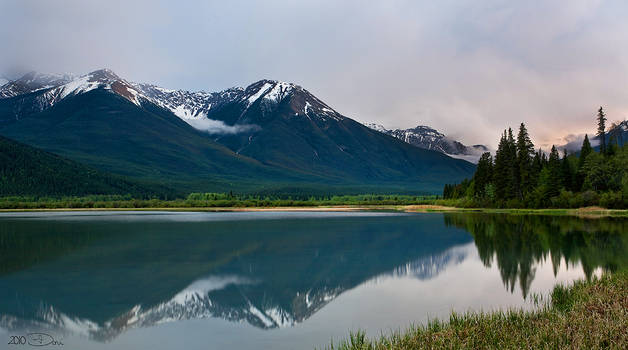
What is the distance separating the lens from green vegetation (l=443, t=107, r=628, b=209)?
88.2m

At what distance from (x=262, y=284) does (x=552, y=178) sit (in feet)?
269

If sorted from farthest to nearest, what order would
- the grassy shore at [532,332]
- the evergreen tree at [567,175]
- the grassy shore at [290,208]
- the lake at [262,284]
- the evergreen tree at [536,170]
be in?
the evergreen tree at [536,170] < the evergreen tree at [567,175] < the grassy shore at [290,208] < the lake at [262,284] < the grassy shore at [532,332]

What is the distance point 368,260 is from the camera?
33.7 m

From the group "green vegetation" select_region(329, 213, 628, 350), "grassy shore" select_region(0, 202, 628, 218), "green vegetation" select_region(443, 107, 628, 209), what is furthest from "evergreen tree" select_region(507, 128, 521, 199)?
"green vegetation" select_region(329, 213, 628, 350)

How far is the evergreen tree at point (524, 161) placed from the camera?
10081 centimetres

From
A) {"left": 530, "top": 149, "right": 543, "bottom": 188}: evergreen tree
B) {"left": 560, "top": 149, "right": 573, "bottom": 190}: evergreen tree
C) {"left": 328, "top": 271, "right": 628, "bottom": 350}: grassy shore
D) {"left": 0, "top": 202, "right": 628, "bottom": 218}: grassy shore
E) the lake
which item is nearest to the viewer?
{"left": 328, "top": 271, "right": 628, "bottom": 350}: grassy shore

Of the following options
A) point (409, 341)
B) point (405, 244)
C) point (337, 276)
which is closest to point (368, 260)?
point (337, 276)

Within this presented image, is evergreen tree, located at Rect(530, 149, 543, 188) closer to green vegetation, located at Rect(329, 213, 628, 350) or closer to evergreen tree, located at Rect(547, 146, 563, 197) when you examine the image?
evergreen tree, located at Rect(547, 146, 563, 197)

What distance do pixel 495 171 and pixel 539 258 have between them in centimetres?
7815

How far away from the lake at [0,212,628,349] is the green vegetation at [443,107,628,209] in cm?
4833

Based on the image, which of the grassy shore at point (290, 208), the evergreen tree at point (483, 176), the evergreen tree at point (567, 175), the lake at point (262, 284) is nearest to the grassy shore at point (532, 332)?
the lake at point (262, 284)

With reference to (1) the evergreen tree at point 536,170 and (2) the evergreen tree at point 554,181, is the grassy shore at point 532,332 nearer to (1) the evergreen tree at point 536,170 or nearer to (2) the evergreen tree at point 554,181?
(2) the evergreen tree at point 554,181

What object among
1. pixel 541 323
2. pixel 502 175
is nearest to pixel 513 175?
pixel 502 175

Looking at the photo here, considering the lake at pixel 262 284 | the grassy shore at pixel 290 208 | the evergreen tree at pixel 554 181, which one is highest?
the evergreen tree at pixel 554 181
